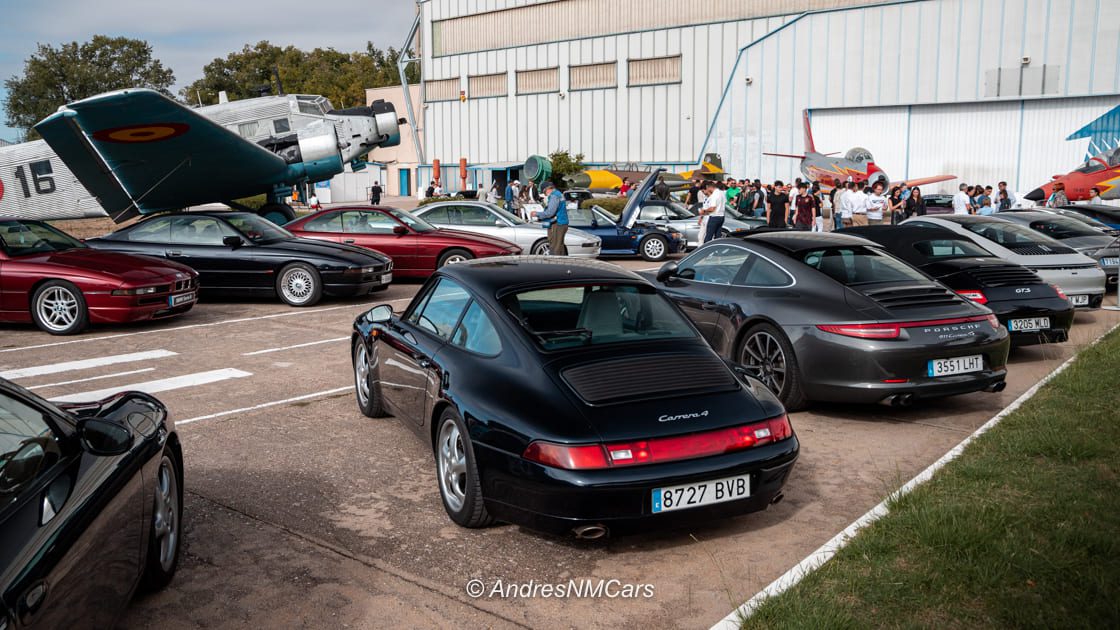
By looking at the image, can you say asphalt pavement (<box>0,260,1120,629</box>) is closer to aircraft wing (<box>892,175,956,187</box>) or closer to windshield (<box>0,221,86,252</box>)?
windshield (<box>0,221,86,252</box>)

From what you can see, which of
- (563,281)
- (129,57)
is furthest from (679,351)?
(129,57)

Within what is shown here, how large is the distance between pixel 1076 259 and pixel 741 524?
867 centimetres

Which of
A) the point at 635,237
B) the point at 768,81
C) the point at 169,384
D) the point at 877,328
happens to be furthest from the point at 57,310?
the point at 768,81

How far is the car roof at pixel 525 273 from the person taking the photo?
17.3 feet

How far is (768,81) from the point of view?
42.7 m

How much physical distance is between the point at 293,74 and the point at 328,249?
91.2m

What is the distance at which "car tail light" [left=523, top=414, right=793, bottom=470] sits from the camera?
406 cm

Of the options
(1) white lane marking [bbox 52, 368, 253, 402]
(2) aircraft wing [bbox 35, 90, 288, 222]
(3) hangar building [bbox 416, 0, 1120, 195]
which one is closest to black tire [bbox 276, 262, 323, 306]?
(1) white lane marking [bbox 52, 368, 253, 402]

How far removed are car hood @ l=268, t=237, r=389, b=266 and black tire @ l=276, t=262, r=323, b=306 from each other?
0.96 feet

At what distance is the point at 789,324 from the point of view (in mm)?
6953

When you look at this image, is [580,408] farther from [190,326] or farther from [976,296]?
[190,326]

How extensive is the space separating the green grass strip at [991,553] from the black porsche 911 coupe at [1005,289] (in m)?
3.21

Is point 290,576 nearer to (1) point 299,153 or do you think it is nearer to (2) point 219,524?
(2) point 219,524

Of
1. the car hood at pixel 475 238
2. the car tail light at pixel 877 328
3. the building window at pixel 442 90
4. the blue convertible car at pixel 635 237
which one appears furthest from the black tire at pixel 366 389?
the building window at pixel 442 90
